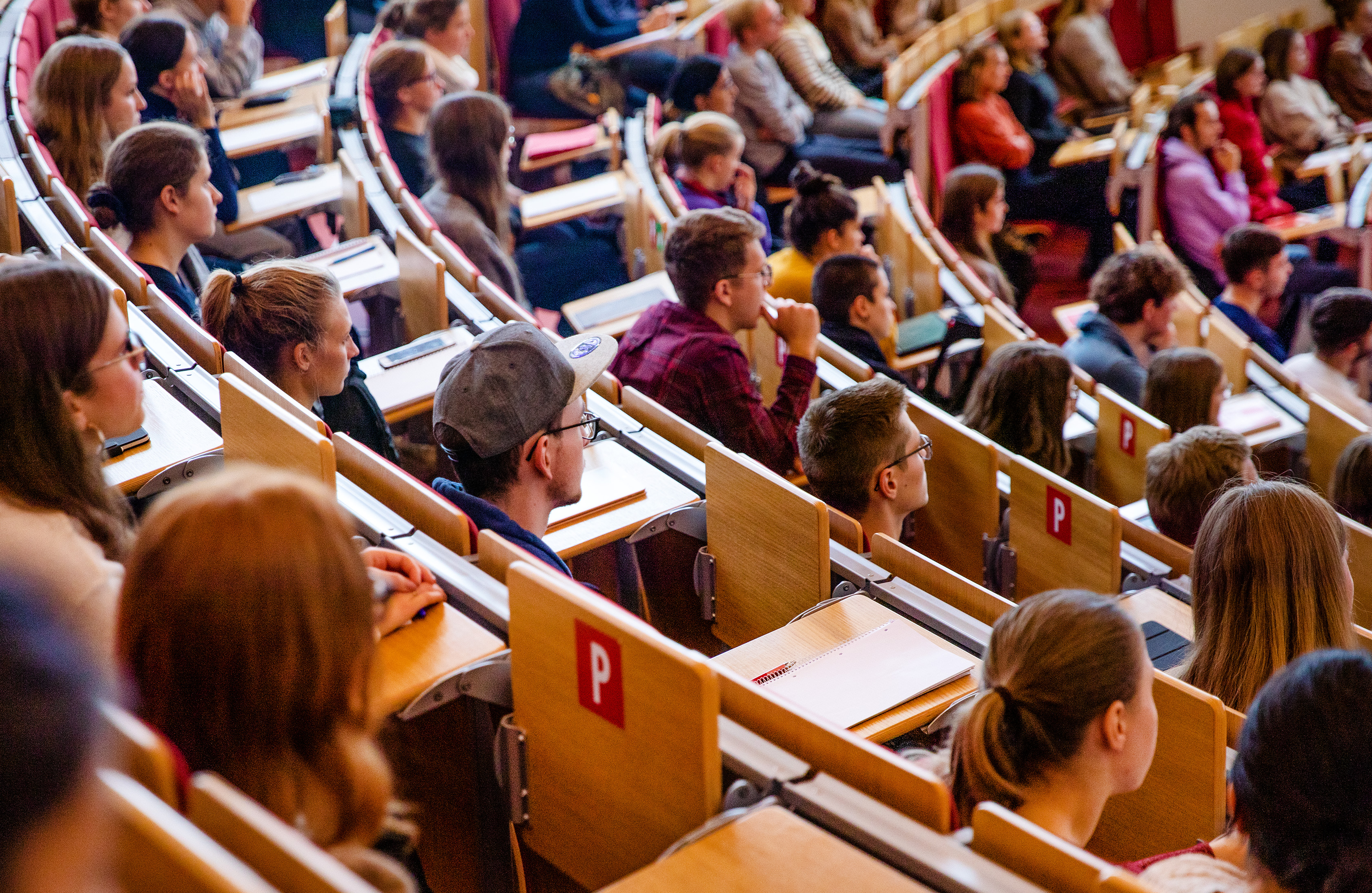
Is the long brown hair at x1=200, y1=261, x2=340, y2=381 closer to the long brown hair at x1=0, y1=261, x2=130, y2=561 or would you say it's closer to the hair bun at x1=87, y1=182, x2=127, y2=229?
the hair bun at x1=87, y1=182, x2=127, y2=229

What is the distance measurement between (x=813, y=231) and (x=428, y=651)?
8.31ft

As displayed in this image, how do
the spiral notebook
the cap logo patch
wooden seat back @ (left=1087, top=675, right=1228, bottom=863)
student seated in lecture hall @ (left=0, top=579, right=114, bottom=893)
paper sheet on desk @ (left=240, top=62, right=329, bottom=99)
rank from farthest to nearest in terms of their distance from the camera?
paper sheet on desk @ (left=240, top=62, right=329, bottom=99) < the cap logo patch < the spiral notebook < wooden seat back @ (left=1087, top=675, right=1228, bottom=863) < student seated in lecture hall @ (left=0, top=579, right=114, bottom=893)

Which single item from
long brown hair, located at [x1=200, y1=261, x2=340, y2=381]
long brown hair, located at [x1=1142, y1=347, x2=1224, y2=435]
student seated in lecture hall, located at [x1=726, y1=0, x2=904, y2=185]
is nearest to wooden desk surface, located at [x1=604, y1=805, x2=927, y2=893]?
long brown hair, located at [x1=200, y1=261, x2=340, y2=381]

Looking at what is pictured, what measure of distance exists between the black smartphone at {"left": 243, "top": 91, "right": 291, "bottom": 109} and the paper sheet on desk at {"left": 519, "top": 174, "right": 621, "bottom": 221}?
3.48 feet

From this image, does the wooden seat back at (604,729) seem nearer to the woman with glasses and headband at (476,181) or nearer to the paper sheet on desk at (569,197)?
the woman with glasses and headband at (476,181)

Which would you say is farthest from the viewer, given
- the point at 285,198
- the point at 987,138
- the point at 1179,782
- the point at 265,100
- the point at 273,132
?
the point at 987,138

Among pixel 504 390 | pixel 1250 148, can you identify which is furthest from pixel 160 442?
pixel 1250 148

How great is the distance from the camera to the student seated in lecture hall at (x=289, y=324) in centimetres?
243

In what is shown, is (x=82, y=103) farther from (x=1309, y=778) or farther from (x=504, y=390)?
(x=1309, y=778)

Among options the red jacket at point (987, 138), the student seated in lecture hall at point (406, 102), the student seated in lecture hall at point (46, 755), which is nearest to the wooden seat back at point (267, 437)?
the student seated in lecture hall at point (46, 755)

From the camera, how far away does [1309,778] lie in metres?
1.30

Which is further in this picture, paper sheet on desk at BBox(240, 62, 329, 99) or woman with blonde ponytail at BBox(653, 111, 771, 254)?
paper sheet on desk at BBox(240, 62, 329, 99)

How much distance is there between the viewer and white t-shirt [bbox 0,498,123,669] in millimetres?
1373

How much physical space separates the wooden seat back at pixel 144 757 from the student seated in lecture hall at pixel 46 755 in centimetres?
20
